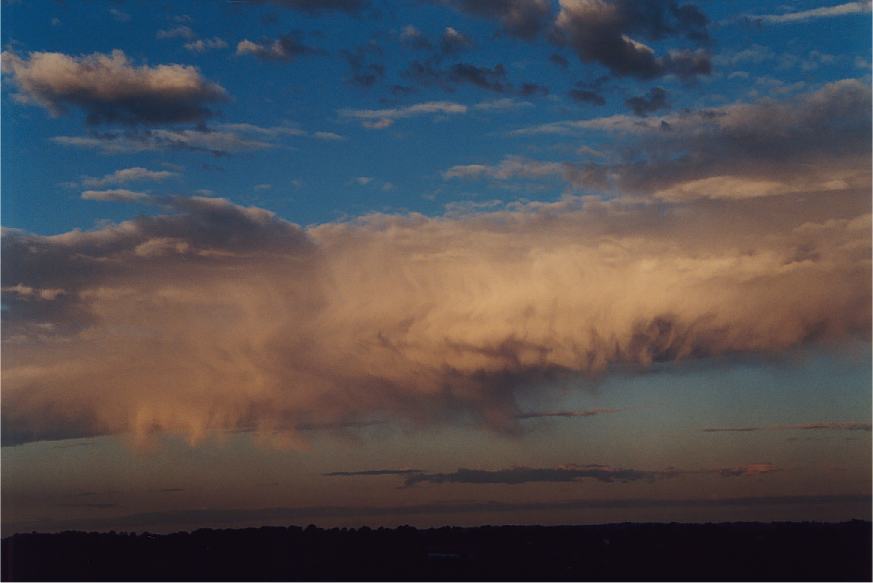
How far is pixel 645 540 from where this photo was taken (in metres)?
131

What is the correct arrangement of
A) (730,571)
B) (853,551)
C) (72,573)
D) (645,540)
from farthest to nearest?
1. (645,540)
2. (72,573)
3. (853,551)
4. (730,571)

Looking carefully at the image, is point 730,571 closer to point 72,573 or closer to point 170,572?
point 170,572

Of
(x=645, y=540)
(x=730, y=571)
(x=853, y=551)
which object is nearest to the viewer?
(x=730, y=571)

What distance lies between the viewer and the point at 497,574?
10631cm

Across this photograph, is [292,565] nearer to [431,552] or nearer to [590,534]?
[431,552]

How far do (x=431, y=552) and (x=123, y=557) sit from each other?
132 ft

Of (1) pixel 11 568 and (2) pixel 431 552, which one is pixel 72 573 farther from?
(2) pixel 431 552

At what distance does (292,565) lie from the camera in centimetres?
12325

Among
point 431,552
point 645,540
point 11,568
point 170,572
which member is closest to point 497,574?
point 431,552

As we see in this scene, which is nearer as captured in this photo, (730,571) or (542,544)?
(730,571)

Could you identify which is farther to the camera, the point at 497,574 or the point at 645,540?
the point at 645,540

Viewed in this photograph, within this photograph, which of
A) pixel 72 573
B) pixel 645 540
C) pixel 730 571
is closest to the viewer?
pixel 730 571

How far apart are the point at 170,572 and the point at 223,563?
6421mm

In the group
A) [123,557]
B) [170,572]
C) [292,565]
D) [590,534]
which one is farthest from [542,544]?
[123,557]
